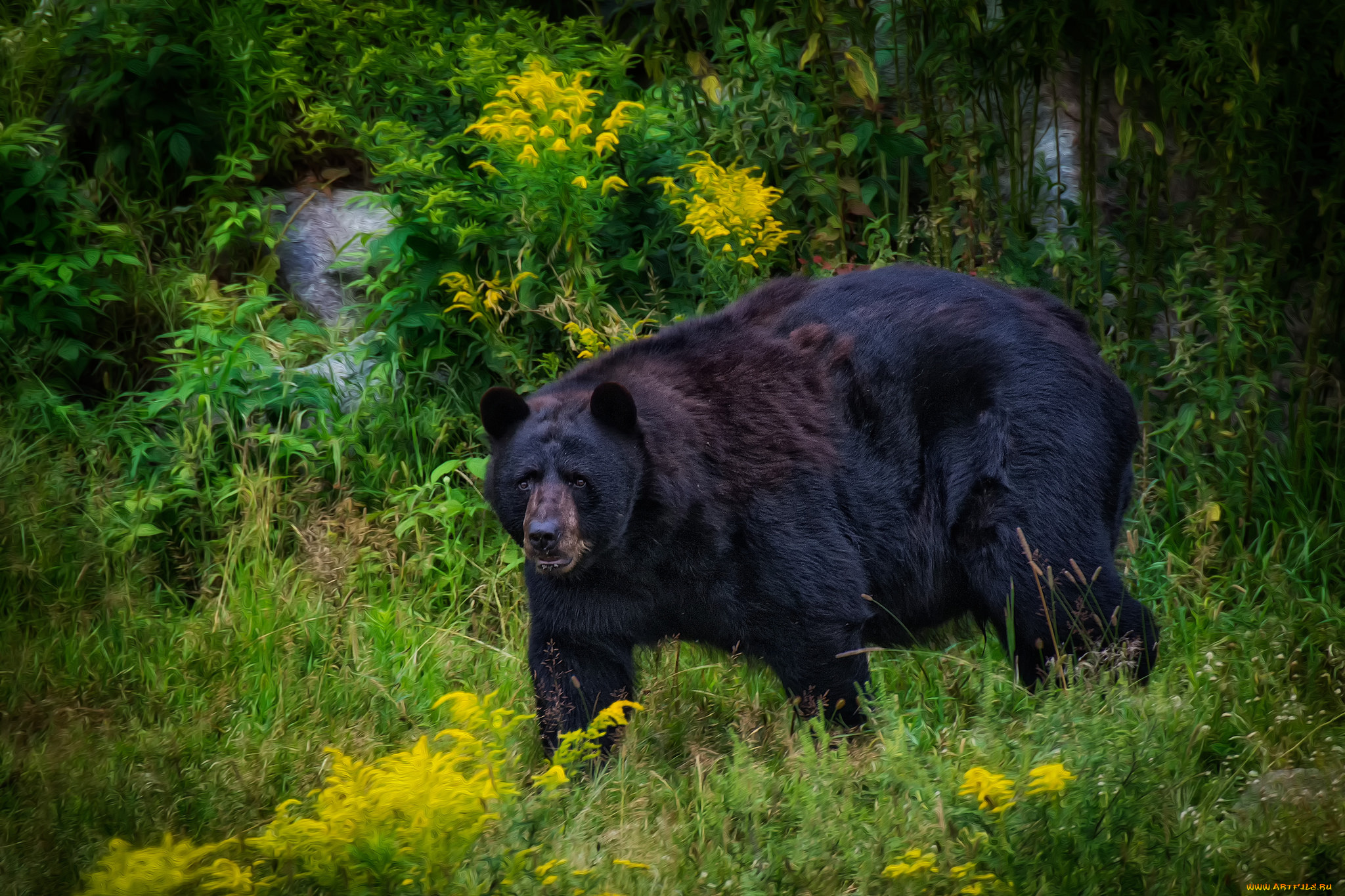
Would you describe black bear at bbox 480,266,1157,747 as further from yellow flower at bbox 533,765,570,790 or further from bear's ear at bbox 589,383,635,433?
yellow flower at bbox 533,765,570,790

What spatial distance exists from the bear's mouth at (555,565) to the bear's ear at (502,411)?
0.49 metres

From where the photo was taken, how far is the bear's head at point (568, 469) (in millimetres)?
3719

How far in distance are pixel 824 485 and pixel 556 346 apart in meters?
1.90

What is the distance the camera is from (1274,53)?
505 centimetres

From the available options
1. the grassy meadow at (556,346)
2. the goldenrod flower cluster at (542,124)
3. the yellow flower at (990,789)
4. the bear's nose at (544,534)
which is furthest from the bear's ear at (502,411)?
the yellow flower at (990,789)

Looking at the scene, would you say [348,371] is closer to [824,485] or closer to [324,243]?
[324,243]

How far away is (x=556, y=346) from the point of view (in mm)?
5555

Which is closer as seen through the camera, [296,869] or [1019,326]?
[296,869]

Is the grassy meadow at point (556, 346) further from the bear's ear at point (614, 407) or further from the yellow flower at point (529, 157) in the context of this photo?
Answer: the bear's ear at point (614, 407)

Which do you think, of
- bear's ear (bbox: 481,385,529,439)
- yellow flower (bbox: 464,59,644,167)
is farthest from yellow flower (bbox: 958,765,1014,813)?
yellow flower (bbox: 464,59,644,167)

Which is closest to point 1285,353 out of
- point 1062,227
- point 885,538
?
point 1062,227

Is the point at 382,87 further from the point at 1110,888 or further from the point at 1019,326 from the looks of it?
the point at 1110,888

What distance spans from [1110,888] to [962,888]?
14.1 inches

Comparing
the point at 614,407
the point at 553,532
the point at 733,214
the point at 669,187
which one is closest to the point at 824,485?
the point at 614,407
